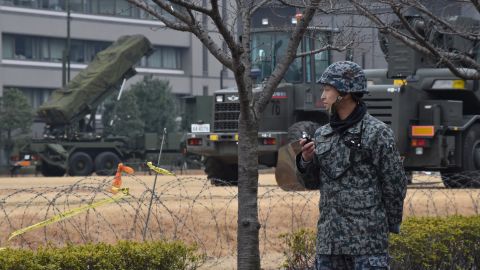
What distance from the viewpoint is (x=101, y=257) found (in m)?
8.30

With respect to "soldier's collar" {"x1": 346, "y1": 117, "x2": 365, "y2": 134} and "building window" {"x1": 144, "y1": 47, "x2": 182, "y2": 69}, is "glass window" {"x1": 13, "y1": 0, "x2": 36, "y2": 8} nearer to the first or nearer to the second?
"building window" {"x1": 144, "y1": 47, "x2": 182, "y2": 69}

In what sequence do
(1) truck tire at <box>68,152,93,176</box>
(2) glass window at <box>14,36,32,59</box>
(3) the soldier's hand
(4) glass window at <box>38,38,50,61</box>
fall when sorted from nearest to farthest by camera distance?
(3) the soldier's hand
(1) truck tire at <box>68,152,93,176</box>
(2) glass window at <box>14,36,32,59</box>
(4) glass window at <box>38,38,50,61</box>

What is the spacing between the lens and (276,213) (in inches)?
576

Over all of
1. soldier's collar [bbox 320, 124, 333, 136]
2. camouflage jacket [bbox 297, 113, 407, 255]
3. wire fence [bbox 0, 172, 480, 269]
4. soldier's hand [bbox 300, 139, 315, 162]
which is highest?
soldier's collar [bbox 320, 124, 333, 136]

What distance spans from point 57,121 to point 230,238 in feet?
88.2

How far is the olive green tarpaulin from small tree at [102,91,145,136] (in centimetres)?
1376

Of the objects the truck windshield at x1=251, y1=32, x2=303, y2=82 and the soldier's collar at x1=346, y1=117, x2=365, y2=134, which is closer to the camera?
the soldier's collar at x1=346, y1=117, x2=365, y2=134

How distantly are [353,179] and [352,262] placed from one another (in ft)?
1.65

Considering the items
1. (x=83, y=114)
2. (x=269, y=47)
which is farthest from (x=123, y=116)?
(x=269, y=47)

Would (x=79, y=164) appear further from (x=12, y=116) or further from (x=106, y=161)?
(x=12, y=116)

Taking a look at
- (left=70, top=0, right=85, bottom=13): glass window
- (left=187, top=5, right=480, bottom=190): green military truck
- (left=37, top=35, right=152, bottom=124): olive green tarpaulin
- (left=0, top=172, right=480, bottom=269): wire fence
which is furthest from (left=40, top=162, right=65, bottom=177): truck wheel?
Result: (left=70, top=0, right=85, bottom=13): glass window

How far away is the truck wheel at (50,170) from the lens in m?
38.1

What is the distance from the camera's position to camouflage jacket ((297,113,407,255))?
20.8 feet

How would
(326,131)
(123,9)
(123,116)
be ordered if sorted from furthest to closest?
(123,116), (123,9), (326,131)
